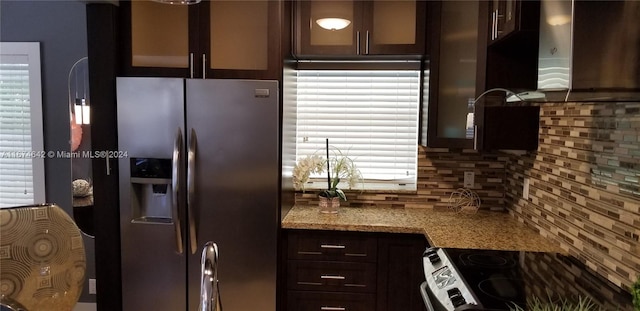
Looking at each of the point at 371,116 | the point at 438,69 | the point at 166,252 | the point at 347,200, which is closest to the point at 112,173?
the point at 166,252

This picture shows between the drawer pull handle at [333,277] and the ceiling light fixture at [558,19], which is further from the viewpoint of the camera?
the drawer pull handle at [333,277]

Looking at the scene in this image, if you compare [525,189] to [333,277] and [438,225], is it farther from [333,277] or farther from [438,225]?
Result: [333,277]

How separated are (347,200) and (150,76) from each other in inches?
58.2

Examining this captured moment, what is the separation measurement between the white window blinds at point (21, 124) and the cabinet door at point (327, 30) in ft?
6.26

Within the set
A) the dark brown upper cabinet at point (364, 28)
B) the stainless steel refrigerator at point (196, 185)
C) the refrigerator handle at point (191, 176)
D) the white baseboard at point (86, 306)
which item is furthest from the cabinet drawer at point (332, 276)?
the white baseboard at point (86, 306)

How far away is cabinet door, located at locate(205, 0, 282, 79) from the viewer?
2.33 meters

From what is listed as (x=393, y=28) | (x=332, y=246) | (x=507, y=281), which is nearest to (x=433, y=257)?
(x=507, y=281)

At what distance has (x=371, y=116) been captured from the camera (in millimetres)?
2867

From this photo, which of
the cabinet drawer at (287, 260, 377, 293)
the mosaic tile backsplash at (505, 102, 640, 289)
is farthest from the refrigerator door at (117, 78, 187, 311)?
the mosaic tile backsplash at (505, 102, 640, 289)

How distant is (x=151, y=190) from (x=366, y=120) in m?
1.46

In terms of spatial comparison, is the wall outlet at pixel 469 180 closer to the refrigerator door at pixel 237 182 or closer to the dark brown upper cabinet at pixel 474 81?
the dark brown upper cabinet at pixel 474 81

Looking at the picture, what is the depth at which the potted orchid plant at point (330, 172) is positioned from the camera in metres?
2.57

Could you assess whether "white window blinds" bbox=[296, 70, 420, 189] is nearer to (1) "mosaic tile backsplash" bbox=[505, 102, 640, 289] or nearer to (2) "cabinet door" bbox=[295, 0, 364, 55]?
(2) "cabinet door" bbox=[295, 0, 364, 55]

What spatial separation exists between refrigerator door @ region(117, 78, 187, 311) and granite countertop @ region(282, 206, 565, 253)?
0.66 meters
